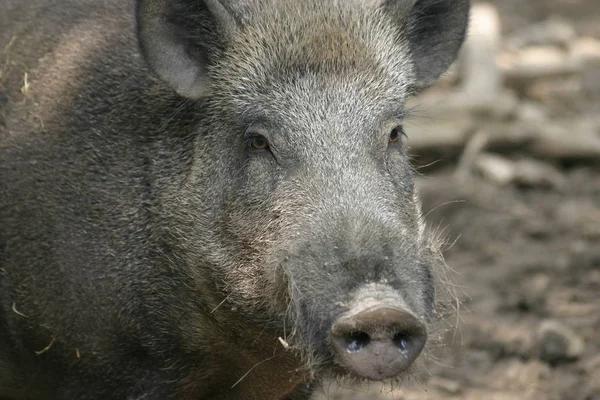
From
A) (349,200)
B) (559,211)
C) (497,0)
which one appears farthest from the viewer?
(497,0)

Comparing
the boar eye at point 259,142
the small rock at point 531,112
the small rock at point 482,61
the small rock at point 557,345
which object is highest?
the boar eye at point 259,142

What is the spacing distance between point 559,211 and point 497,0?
6596mm

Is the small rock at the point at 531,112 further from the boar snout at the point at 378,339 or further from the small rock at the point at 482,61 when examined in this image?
the boar snout at the point at 378,339

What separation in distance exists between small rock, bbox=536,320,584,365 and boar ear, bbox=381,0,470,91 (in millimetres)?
2425

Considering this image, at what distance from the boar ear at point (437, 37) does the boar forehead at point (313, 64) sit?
34 cm

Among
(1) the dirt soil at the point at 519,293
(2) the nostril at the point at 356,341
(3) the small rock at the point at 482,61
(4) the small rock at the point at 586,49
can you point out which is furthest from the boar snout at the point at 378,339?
(4) the small rock at the point at 586,49

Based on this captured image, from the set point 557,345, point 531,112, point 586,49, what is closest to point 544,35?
point 586,49

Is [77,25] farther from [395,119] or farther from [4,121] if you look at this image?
[395,119]

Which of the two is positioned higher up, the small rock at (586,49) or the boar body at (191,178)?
the boar body at (191,178)

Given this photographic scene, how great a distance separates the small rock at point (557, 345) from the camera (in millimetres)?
7527

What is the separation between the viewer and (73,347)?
555cm

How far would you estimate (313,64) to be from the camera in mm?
5246

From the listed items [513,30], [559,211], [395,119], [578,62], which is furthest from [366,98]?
[513,30]

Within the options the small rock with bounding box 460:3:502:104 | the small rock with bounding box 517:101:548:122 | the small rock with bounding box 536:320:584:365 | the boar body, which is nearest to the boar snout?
the boar body
